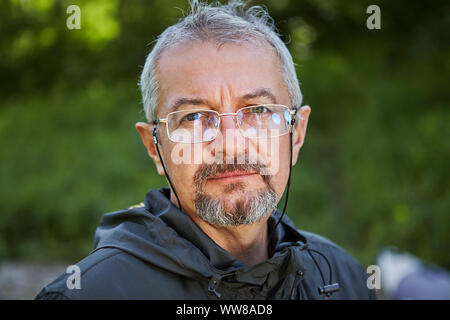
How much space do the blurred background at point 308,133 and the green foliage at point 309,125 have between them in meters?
0.02

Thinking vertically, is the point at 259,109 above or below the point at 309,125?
above

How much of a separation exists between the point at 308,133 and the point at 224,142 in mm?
6647

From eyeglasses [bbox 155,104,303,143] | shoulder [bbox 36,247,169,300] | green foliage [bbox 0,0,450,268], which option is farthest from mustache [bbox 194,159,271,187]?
green foliage [bbox 0,0,450,268]

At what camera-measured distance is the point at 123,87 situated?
32.7 ft

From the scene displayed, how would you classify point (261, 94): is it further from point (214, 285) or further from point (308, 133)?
point (308, 133)

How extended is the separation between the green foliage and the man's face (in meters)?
3.64

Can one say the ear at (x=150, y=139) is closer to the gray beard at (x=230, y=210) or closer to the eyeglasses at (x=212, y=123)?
the eyeglasses at (x=212, y=123)

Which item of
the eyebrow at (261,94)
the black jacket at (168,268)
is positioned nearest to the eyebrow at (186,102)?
the eyebrow at (261,94)

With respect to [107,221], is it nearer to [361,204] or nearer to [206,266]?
[206,266]

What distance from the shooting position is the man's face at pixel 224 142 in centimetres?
174

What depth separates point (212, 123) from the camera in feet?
5.80

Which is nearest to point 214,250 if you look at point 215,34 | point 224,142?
point 224,142

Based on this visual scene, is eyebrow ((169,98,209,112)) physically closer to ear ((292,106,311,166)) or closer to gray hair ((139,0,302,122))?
gray hair ((139,0,302,122))

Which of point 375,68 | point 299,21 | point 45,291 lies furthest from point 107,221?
point 299,21
